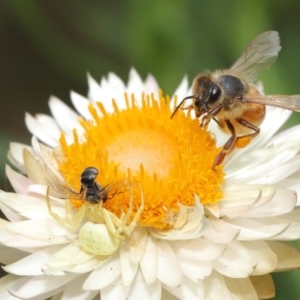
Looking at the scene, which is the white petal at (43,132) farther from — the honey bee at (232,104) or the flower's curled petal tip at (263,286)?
the flower's curled petal tip at (263,286)

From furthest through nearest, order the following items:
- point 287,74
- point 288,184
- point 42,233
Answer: point 287,74 → point 288,184 → point 42,233

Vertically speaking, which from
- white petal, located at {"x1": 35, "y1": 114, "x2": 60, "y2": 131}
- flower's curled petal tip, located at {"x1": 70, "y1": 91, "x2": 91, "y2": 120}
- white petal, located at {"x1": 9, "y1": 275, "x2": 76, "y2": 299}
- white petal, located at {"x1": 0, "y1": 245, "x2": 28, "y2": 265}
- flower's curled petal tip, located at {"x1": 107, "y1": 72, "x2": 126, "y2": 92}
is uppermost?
flower's curled petal tip, located at {"x1": 107, "y1": 72, "x2": 126, "y2": 92}

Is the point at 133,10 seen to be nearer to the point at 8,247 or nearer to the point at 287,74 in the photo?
the point at 287,74

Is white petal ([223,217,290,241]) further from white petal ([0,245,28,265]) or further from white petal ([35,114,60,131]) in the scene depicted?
white petal ([35,114,60,131])

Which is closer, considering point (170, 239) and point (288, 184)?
point (170, 239)

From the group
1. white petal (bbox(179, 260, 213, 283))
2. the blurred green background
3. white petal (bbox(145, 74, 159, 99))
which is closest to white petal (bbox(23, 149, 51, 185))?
white petal (bbox(179, 260, 213, 283))

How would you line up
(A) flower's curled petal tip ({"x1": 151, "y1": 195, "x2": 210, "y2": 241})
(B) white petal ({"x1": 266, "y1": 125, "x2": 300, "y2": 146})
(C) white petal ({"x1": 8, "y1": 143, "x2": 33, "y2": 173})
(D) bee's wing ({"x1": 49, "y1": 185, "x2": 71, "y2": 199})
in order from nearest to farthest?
(A) flower's curled petal tip ({"x1": 151, "y1": 195, "x2": 210, "y2": 241}) < (D) bee's wing ({"x1": 49, "y1": 185, "x2": 71, "y2": 199}) < (B) white petal ({"x1": 266, "y1": 125, "x2": 300, "y2": 146}) < (C) white petal ({"x1": 8, "y1": 143, "x2": 33, "y2": 173})

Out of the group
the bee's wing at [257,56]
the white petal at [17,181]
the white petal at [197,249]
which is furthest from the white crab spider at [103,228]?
the bee's wing at [257,56]

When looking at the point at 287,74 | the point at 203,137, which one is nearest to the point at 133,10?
the point at 287,74
